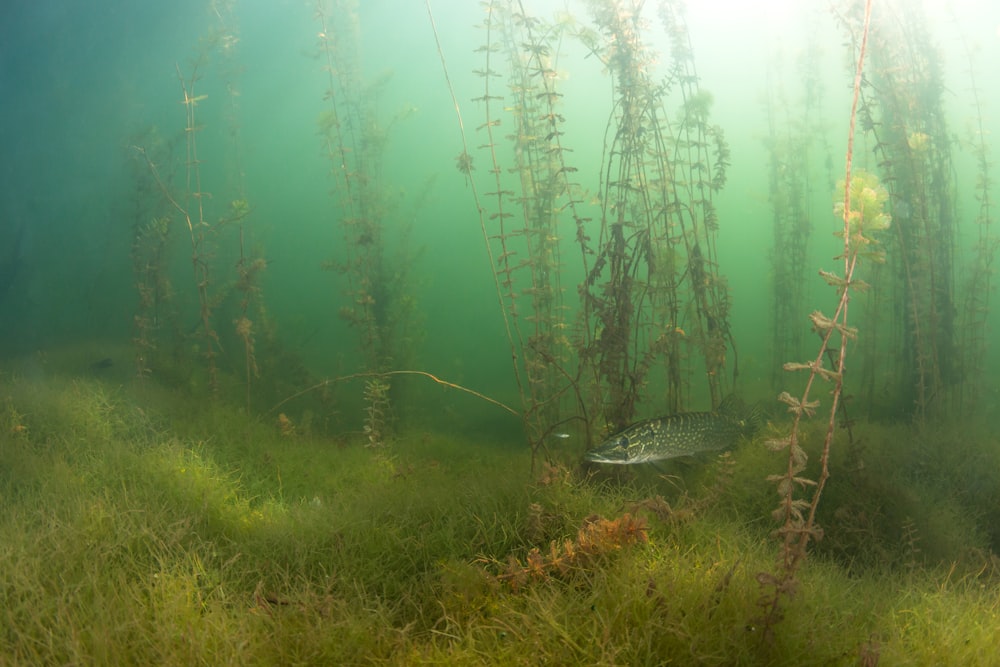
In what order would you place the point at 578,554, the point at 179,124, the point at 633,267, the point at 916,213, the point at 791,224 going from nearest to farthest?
the point at 578,554
the point at 633,267
the point at 916,213
the point at 791,224
the point at 179,124

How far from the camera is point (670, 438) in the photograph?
4070mm

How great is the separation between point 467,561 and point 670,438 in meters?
1.63

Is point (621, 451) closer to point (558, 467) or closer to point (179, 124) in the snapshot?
point (558, 467)

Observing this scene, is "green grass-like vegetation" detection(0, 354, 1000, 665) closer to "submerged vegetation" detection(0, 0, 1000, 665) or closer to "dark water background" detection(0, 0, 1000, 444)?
"submerged vegetation" detection(0, 0, 1000, 665)

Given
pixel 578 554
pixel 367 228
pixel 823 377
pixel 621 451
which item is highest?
pixel 367 228

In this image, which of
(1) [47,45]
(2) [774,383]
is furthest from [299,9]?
(2) [774,383]

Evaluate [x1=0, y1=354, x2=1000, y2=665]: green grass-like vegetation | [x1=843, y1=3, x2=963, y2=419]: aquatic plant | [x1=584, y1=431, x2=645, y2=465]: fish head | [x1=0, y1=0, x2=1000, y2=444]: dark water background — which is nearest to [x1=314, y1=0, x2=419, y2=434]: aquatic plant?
[x1=0, y1=0, x2=1000, y2=444]: dark water background

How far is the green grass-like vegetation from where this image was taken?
241 cm

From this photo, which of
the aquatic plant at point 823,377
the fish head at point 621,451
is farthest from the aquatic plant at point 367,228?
the aquatic plant at point 823,377

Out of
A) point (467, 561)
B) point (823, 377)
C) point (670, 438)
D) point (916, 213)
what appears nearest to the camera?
point (823, 377)

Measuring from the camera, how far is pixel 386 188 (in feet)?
34.6

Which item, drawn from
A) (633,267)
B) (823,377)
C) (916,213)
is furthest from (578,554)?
(916,213)

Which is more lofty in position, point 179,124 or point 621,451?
point 179,124

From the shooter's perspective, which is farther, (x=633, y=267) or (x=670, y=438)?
(x=633, y=267)
